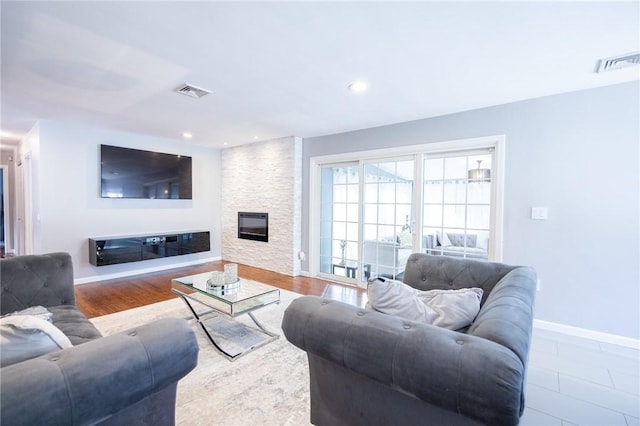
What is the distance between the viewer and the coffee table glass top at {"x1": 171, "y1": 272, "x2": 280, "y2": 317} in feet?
7.88

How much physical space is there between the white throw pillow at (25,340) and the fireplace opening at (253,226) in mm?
4306

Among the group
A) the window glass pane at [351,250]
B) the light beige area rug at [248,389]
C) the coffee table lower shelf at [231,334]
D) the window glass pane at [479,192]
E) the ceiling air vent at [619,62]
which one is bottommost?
the light beige area rug at [248,389]

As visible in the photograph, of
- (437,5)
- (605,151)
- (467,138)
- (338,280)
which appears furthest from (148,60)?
(605,151)

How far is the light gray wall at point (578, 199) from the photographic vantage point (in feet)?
8.60

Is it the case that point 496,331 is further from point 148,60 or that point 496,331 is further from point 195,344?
point 148,60

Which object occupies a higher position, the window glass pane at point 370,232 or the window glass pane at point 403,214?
the window glass pane at point 403,214

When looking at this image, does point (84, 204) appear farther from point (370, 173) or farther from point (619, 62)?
point (619, 62)

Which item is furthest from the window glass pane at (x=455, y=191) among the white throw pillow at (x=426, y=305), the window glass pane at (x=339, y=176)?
the white throw pillow at (x=426, y=305)

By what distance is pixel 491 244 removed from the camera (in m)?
3.28

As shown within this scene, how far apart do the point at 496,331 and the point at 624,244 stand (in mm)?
2702

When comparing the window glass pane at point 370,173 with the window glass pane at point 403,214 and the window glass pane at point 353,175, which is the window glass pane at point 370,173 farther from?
the window glass pane at point 403,214

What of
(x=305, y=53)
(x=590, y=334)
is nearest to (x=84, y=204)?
(x=305, y=53)

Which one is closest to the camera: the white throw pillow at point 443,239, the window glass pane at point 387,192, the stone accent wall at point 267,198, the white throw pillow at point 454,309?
the white throw pillow at point 454,309

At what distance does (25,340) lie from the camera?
1.00 m
